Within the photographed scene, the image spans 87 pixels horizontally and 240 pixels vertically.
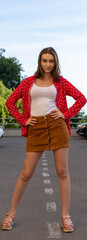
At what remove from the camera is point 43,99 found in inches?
191

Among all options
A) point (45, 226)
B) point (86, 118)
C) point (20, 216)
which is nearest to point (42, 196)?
point (20, 216)

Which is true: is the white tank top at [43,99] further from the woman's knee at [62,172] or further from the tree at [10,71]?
the tree at [10,71]

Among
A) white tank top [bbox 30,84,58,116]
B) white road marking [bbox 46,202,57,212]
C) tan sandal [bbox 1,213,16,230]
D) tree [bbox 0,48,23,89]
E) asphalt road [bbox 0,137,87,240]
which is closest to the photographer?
white tank top [bbox 30,84,58,116]

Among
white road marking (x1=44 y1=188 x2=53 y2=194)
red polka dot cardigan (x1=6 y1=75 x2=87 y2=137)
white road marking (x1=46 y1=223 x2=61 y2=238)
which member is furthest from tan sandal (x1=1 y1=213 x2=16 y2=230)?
white road marking (x1=44 y1=188 x2=53 y2=194)

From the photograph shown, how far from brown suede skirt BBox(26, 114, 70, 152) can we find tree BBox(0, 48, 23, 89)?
76.2m

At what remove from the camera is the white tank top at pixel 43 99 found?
4.85 m

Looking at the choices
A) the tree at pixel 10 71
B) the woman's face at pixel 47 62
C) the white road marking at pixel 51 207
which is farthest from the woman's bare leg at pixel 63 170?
the tree at pixel 10 71

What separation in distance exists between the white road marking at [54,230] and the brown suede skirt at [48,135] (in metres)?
0.83

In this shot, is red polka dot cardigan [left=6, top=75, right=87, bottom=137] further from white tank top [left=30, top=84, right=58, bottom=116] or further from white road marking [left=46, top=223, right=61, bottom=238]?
white road marking [left=46, top=223, right=61, bottom=238]

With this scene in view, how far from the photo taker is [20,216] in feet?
19.0

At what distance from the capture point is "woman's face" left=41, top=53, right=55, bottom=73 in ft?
16.2

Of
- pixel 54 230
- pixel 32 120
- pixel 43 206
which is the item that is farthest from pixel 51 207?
pixel 32 120

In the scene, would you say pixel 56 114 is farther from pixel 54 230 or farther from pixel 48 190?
pixel 48 190

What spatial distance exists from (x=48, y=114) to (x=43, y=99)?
0.16 metres
